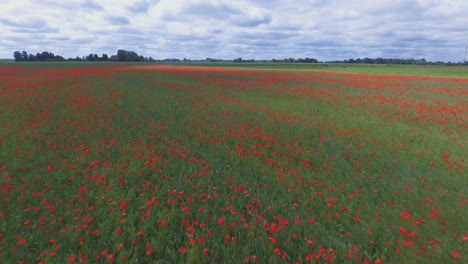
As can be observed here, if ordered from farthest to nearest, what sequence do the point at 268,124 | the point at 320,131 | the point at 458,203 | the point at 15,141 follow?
the point at 268,124 → the point at 320,131 → the point at 15,141 → the point at 458,203

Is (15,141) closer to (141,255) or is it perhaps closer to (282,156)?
(141,255)

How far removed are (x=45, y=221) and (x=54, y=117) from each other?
9.52 m

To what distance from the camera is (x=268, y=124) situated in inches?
442

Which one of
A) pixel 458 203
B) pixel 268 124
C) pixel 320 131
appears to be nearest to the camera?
pixel 458 203

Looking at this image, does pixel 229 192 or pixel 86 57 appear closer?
pixel 229 192

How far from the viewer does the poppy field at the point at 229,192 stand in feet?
12.1

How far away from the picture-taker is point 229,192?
5.35 metres

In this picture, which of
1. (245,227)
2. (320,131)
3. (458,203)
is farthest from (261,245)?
(320,131)

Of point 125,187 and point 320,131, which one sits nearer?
point 125,187

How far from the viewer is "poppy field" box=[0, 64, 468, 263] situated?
12.1ft

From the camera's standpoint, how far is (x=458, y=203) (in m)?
4.92

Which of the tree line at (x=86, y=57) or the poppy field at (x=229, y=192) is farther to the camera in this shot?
the tree line at (x=86, y=57)

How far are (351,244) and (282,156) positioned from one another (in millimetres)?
3852

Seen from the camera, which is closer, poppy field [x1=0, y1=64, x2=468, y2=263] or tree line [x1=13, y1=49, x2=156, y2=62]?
poppy field [x1=0, y1=64, x2=468, y2=263]
